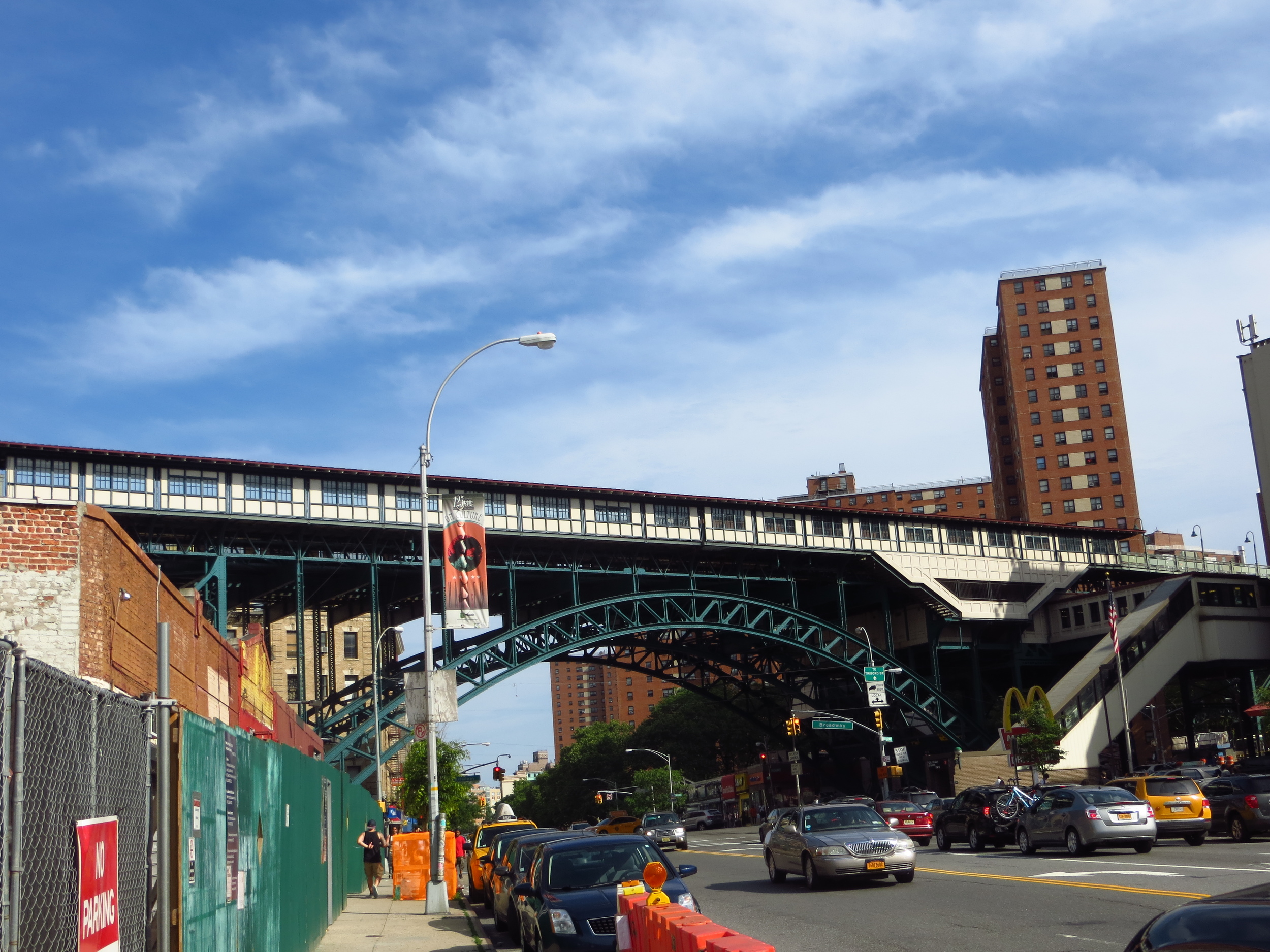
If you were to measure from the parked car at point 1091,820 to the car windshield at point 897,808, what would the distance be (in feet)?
32.7

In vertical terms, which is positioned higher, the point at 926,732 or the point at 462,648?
the point at 462,648

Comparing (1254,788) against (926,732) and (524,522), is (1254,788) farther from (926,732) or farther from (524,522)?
(926,732)

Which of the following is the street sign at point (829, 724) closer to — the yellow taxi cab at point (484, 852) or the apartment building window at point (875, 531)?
the apartment building window at point (875, 531)

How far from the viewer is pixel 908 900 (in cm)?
1825

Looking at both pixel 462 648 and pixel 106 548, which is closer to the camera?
pixel 106 548

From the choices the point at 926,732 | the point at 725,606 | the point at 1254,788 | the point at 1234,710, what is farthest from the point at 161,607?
the point at 1234,710

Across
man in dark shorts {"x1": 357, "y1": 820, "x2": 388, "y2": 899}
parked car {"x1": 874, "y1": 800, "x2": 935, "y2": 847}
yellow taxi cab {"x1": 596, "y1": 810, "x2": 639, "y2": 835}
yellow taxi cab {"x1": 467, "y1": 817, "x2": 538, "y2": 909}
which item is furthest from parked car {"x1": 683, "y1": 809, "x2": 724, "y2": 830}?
man in dark shorts {"x1": 357, "y1": 820, "x2": 388, "y2": 899}

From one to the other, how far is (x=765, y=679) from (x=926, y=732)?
11752mm

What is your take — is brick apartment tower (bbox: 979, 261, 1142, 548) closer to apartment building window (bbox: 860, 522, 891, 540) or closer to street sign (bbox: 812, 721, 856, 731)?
apartment building window (bbox: 860, 522, 891, 540)

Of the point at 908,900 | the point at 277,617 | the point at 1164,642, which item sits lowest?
the point at 908,900

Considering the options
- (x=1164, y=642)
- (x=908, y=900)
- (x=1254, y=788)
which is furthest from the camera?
(x=1164, y=642)

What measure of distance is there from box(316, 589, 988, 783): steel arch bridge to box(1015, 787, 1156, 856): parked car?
104 feet

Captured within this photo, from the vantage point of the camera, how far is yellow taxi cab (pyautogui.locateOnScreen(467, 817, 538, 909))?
1031 inches

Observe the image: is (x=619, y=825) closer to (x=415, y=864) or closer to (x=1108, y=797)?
(x=415, y=864)
